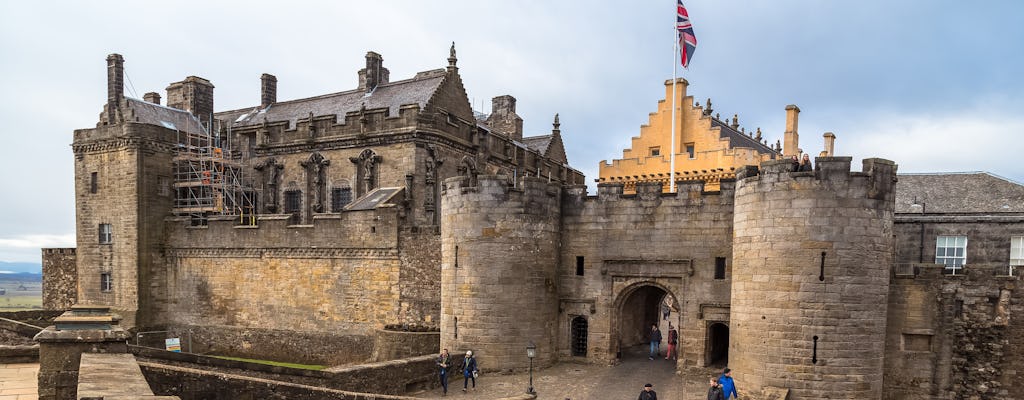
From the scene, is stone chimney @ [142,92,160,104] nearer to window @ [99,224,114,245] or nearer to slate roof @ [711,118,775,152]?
A: window @ [99,224,114,245]

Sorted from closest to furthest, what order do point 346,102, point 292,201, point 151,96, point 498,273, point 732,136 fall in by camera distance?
1. point 498,273
2. point 732,136
3. point 292,201
4. point 346,102
5. point 151,96

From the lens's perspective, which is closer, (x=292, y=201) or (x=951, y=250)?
(x=951, y=250)

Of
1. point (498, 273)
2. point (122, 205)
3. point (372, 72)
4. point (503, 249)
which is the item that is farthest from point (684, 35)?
point (122, 205)

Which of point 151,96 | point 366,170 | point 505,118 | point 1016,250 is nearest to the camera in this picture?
point 1016,250

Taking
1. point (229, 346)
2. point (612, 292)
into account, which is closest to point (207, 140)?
point (229, 346)

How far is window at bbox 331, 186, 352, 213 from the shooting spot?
99.2ft

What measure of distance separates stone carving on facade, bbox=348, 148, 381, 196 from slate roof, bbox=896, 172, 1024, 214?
2025cm

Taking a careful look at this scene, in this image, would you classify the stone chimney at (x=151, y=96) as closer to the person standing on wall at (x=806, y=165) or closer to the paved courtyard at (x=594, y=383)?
the paved courtyard at (x=594, y=383)

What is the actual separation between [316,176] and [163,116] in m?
9.98

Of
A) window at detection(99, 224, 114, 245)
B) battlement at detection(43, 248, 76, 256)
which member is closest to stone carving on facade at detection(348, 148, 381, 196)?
window at detection(99, 224, 114, 245)

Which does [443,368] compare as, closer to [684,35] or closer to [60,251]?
[684,35]

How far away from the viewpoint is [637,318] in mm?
24922

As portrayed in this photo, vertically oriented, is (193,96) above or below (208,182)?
above

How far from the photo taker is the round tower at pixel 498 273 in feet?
66.8
